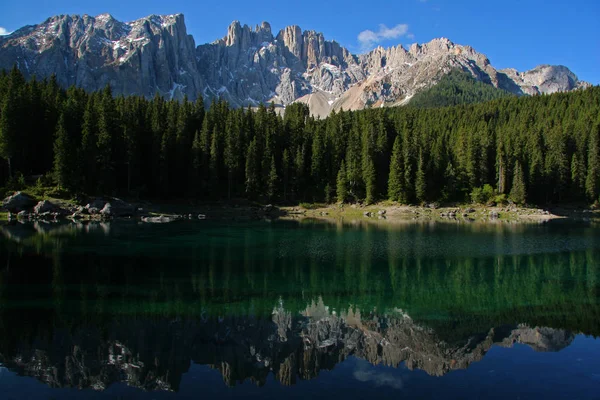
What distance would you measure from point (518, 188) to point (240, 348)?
87.6 metres

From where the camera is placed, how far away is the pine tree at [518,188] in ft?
289

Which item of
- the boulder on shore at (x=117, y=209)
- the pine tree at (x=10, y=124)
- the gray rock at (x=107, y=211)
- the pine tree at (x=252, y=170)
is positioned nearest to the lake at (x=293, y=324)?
the gray rock at (x=107, y=211)

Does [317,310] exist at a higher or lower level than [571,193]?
lower

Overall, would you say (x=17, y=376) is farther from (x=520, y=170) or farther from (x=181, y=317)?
(x=520, y=170)

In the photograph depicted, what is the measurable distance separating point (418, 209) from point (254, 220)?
35.0m

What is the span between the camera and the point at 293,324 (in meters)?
18.7

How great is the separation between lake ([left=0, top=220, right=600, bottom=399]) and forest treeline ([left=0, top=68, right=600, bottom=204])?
Result: 1695 inches

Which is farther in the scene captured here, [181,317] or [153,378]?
[181,317]

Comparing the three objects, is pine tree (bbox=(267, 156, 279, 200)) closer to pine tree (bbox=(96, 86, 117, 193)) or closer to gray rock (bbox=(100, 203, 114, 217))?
pine tree (bbox=(96, 86, 117, 193))

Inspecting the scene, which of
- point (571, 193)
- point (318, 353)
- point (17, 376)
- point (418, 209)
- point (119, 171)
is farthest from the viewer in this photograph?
point (571, 193)

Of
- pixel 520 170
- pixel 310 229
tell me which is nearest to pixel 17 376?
pixel 310 229

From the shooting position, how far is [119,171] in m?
79.7

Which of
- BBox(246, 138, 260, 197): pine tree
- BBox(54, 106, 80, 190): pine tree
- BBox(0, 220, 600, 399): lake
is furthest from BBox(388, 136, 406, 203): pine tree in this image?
BBox(54, 106, 80, 190): pine tree

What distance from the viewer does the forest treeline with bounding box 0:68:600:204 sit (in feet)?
243
